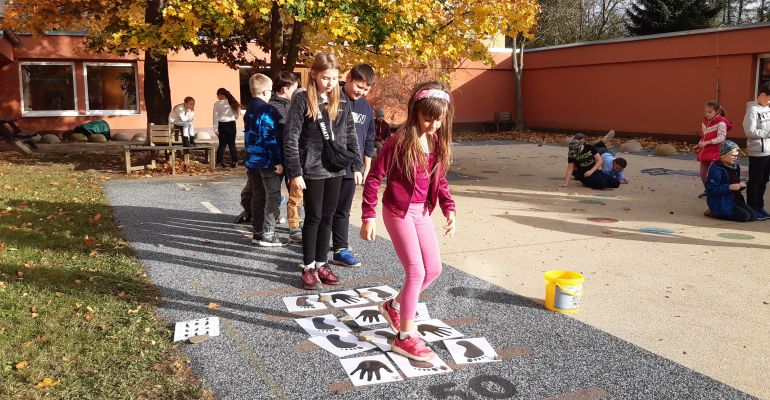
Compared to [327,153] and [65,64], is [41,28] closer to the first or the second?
[65,64]

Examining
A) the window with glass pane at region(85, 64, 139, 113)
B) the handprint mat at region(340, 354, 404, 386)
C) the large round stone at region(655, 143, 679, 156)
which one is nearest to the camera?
the handprint mat at region(340, 354, 404, 386)

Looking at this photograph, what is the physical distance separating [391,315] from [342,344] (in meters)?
0.39

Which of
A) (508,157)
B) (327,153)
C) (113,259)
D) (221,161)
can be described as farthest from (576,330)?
(508,157)

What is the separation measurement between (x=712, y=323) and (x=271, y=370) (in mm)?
3047

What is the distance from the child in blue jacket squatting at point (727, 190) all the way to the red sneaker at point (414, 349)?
607 cm

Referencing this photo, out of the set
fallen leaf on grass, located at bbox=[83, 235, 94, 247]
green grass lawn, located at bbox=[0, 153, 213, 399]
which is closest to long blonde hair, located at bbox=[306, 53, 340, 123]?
green grass lawn, located at bbox=[0, 153, 213, 399]

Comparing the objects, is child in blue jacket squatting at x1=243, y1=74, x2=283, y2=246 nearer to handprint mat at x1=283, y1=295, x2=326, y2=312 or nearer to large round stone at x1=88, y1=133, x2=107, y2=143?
handprint mat at x1=283, y1=295, x2=326, y2=312

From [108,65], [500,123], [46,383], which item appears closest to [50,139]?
[108,65]

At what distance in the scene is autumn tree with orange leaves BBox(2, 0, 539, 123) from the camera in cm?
1084

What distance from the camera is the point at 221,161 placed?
1513 cm

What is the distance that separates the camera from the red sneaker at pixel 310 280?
518 centimetres

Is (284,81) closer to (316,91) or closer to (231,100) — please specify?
(316,91)

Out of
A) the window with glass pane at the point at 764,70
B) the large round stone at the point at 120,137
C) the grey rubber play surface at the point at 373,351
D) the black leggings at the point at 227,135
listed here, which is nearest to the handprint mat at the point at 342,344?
the grey rubber play surface at the point at 373,351

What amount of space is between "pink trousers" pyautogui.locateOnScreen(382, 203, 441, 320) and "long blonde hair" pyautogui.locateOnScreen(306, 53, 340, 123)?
1.38 m
